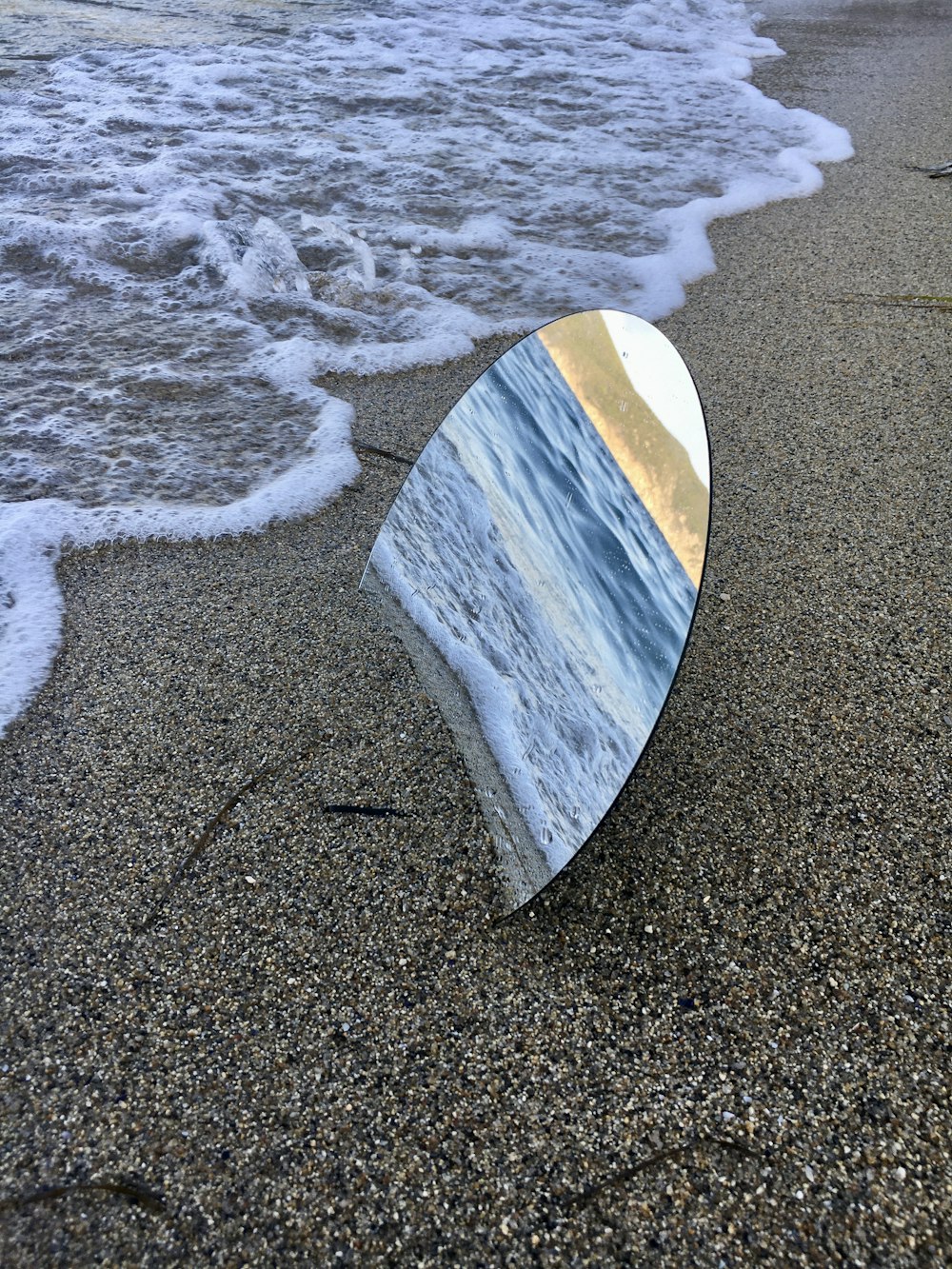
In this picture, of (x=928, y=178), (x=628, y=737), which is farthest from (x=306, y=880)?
(x=928, y=178)

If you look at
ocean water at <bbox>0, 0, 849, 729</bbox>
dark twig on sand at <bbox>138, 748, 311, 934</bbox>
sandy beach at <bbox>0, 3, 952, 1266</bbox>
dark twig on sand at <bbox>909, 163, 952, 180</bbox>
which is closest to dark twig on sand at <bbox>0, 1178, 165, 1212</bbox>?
sandy beach at <bbox>0, 3, 952, 1266</bbox>

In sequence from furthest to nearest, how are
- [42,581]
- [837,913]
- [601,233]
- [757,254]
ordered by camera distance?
[601,233] < [757,254] < [42,581] < [837,913]

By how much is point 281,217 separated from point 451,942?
3400 millimetres

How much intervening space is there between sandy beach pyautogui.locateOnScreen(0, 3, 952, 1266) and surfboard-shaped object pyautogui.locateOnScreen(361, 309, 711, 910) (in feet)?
0.43

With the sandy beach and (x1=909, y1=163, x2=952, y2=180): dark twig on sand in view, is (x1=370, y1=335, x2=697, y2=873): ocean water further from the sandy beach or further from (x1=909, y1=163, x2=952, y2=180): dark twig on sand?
(x1=909, y1=163, x2=952, y2=180): dark twig on sand

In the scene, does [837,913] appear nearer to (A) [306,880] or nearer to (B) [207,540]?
(A) [306,880]

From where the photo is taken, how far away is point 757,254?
3604mm

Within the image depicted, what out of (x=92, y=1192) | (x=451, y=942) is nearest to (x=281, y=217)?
(x=451, y=942)

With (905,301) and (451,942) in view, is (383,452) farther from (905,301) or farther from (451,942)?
(905,301)

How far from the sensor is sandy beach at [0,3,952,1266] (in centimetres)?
114

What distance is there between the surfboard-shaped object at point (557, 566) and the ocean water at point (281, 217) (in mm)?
740

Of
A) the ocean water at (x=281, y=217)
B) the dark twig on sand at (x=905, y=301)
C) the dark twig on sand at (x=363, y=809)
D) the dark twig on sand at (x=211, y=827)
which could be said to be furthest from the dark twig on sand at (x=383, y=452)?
the dark twig on sand at (x=905, y=301)

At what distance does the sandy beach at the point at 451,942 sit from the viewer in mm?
1140

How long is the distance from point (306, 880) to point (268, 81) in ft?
17.7
